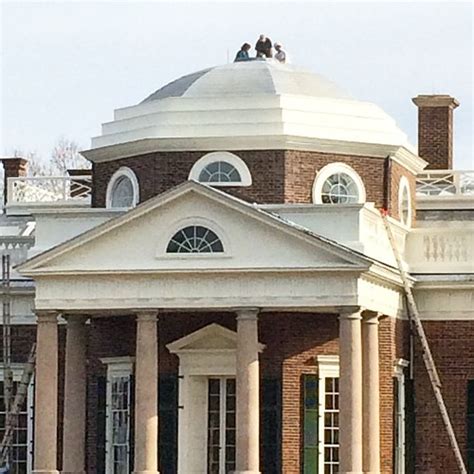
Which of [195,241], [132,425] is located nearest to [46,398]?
[132,425]

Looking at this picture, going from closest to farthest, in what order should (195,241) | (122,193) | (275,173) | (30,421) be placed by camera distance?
(195,241)
(275,173)
(122,193)
(30,421)

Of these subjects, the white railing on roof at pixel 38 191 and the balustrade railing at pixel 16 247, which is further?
the white railing on roof at pixel 38 191

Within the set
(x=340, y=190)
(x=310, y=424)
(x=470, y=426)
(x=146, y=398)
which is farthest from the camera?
(x=470, y=426)

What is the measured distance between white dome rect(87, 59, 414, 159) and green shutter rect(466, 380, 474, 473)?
17.0 feet

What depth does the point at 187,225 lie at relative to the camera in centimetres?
3697

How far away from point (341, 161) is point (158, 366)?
5566mm

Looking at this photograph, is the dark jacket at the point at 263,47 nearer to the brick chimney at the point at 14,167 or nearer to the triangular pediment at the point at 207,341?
the triangular pediment at the point at 207,341

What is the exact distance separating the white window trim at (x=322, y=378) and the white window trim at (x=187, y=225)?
353 cm

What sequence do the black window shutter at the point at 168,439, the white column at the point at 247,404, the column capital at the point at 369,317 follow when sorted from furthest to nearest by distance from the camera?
the black window shutter at the point at 168,439, the column capital at the point at 369,317, the white column at the point at 247,404

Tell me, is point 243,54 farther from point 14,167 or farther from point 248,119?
point 14,167

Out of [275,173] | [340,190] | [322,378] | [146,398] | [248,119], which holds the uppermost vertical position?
[248,119]

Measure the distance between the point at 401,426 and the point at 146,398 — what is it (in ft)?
21.1

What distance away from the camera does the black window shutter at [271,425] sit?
3872 centimetres

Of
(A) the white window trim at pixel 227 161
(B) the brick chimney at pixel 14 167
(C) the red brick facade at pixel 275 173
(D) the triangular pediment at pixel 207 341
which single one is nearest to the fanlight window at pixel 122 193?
(C) the red brick facade at pixel 275 173
